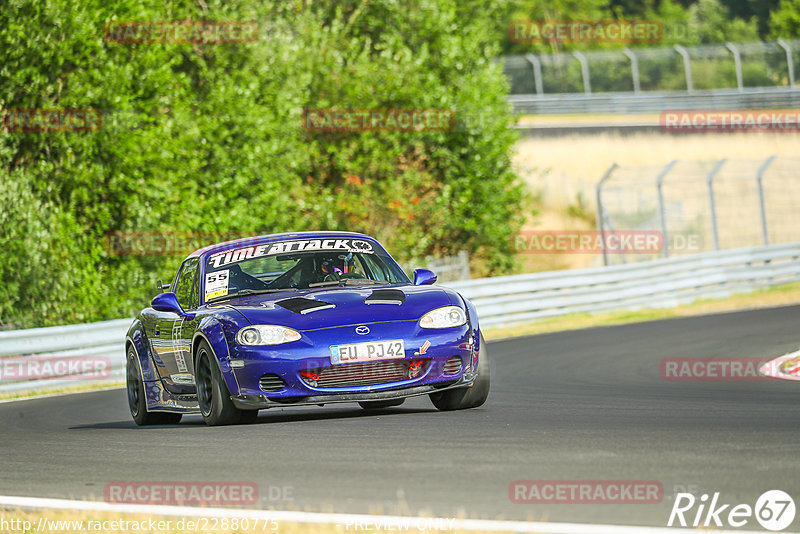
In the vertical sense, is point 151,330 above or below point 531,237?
above

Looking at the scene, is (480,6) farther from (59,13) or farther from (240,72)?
(59,13)

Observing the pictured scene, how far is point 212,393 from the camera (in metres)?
8.57

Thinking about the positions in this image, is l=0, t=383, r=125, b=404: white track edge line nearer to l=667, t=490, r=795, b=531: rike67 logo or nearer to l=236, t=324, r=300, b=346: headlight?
l=236, t=324, r=300, b=346: headlight

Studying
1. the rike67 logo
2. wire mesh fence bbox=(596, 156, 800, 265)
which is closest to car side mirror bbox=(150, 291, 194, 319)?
the rike67 logo

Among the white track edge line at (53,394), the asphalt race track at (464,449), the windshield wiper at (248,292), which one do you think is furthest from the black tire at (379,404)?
the white track edge line at (53,394)

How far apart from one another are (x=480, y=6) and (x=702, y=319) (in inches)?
844

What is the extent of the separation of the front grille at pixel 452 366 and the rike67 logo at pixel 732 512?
3.50 meters

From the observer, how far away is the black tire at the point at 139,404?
1017 cm

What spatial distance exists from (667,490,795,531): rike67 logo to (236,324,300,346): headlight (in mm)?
3669

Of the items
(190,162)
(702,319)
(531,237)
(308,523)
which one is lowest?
(531,237)

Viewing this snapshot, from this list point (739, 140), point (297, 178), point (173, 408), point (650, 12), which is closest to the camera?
point (173, 408)

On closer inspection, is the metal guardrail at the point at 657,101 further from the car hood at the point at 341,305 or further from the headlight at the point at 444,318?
the headlight at the point at 444,318

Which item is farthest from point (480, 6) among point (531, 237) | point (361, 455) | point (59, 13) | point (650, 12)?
point (650, 12)

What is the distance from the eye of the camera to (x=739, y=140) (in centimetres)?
4306
